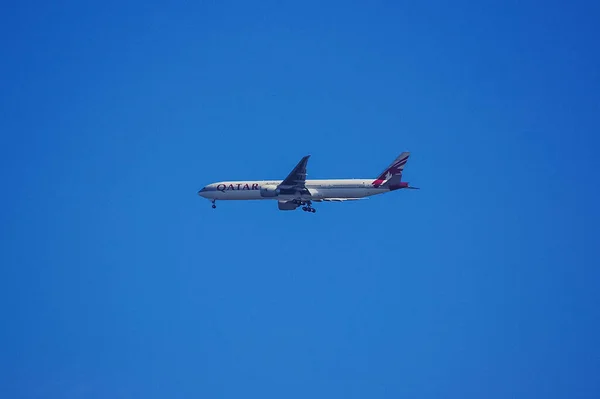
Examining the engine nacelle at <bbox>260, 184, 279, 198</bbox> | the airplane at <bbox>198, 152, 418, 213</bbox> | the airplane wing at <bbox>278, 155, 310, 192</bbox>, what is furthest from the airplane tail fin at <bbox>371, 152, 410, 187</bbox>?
the engine nacelle at <bbox>260, 184, 279, 198</bbox>

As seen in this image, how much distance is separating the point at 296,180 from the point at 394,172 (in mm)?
12295

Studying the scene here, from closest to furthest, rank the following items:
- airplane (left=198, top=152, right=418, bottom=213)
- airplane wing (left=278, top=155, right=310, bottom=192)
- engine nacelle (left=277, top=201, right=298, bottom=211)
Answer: airplane wing (left=278, top=155, right=310, bottom=192) < airplane (left=198, top=152, right=418, bottom=213) < engine nacelle (left=277, top=201, right=298, bottom=211)

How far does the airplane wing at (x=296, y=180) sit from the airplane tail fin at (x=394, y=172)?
9.08 meters

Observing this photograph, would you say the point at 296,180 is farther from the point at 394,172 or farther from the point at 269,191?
the point at 394,172

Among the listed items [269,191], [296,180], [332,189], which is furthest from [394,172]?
[269,191]

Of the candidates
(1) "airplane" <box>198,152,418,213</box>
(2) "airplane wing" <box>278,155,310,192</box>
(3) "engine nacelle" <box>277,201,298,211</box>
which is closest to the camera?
(2) "airplane wing" <box>278,155,310,192</box>

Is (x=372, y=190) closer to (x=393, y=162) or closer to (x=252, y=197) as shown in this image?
(x=393, y=162)

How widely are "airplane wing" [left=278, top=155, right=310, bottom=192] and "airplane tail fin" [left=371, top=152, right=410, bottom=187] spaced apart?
358 inches

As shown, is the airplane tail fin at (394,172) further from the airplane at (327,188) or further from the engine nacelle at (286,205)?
the engine nacelle at (286,205)

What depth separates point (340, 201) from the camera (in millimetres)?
101625

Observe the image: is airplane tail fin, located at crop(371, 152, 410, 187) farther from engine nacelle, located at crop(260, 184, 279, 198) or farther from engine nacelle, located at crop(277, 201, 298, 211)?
engine nacelle, located at crop(260, 184, 279, 198)

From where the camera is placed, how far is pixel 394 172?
10088 cm

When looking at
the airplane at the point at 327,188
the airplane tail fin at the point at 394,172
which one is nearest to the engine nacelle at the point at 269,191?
the airplane at the point at 327,188

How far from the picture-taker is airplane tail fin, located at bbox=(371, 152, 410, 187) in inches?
3935
